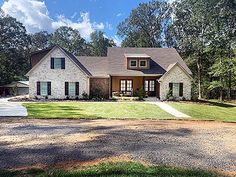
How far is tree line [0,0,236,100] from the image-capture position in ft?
132

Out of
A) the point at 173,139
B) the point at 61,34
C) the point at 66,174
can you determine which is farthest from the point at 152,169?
the point at 61,34

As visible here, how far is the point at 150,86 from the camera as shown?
113ft

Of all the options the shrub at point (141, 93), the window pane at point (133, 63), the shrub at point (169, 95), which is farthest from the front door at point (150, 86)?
the shrub at point (169, 95)

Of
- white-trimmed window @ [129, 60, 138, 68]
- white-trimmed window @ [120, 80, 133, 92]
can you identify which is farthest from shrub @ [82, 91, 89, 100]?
white-trimmed window @ [129, 60, 138, 68]

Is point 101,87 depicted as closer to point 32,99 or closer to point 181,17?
point 32,99

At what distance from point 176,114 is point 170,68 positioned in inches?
440

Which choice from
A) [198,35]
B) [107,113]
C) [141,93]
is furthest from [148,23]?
[107,113]

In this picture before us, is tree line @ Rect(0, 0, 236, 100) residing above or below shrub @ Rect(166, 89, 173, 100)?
above

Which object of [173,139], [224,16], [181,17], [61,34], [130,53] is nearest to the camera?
[173,139]

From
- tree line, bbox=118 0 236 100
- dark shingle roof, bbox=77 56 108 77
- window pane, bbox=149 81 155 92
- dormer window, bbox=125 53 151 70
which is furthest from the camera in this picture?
window pane, bbox=149 81 155 92

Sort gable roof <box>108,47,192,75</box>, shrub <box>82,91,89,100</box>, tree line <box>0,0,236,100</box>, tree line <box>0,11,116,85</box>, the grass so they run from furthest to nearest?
tree line <box>0,11,116,85</box>, tree line <box>0,0,236,100</box>, gable roof <box>108,47,192,75</box>, shrub <box>82,91,89,100</box>, the grass

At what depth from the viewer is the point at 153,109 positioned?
78.5 feet

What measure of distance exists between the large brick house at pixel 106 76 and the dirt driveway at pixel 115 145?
57.0 ft

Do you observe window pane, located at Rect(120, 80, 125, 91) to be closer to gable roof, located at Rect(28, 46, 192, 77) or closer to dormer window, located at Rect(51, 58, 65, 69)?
gable roof, located at Rect(28, 46, 192, 77)
